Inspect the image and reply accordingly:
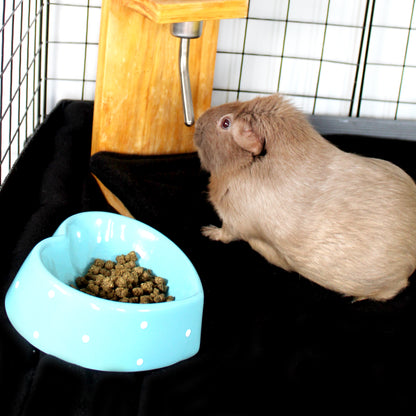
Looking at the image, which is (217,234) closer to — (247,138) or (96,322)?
(247,138)

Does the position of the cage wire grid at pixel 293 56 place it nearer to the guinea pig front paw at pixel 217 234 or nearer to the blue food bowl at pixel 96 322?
the guinea pig front paw at pixel 217 234

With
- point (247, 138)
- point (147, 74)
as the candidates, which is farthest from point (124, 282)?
point (147, 74)

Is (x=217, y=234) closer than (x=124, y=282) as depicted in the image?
No

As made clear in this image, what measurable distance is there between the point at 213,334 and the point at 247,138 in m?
0.63

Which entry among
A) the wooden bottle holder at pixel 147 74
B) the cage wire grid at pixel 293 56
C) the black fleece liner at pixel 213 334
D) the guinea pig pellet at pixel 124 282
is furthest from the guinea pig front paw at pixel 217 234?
the cage wire grid at pixel 293 56

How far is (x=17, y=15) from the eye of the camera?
8.46ft

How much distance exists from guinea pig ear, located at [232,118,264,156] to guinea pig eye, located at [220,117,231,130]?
0.08 m

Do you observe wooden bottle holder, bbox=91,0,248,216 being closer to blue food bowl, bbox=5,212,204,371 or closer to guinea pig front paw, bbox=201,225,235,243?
guinea pig front paw, bbox=201,225,235,243

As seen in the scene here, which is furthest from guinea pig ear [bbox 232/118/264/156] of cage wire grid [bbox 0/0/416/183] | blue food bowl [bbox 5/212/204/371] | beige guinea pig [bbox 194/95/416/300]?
cage wire grid [bbox 0/0/416/183]

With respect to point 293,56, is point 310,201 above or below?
below

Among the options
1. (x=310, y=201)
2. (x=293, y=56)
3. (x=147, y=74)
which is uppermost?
(x=293, y=56)

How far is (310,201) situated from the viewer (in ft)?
5.98

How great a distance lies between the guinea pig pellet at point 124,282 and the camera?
5.27 feet

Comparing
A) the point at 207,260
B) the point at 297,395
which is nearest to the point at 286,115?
the point at 207,260
